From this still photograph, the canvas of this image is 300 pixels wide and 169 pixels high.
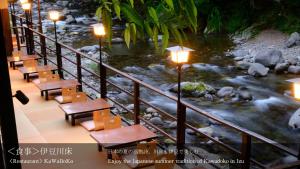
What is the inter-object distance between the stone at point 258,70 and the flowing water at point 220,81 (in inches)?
10.4

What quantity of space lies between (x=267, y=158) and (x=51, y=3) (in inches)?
1193

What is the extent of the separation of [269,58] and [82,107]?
12.0 m

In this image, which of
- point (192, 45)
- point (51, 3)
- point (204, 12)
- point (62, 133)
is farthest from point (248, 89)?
point (51, 3)

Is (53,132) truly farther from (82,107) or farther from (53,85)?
(53,85)

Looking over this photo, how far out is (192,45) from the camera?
22.7 m

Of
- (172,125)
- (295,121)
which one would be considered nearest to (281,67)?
(295,121)

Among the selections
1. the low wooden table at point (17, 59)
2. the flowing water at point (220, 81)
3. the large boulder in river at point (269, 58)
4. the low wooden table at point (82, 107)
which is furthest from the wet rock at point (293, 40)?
the low wooden table at point (82, 107)

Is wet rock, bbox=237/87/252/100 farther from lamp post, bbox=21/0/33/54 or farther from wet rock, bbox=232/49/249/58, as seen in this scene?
lamp post, bbox=21/0/33/54

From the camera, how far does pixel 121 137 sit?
259 inches

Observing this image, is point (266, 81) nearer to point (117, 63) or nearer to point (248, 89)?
point (248, 89)

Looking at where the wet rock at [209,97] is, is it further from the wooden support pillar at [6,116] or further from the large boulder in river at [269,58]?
the wooden support pillar at [6,116]

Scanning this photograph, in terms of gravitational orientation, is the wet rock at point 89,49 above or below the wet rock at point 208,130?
above

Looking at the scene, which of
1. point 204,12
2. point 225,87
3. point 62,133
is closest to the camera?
point 62,133

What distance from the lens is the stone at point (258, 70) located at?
17.1 meters
